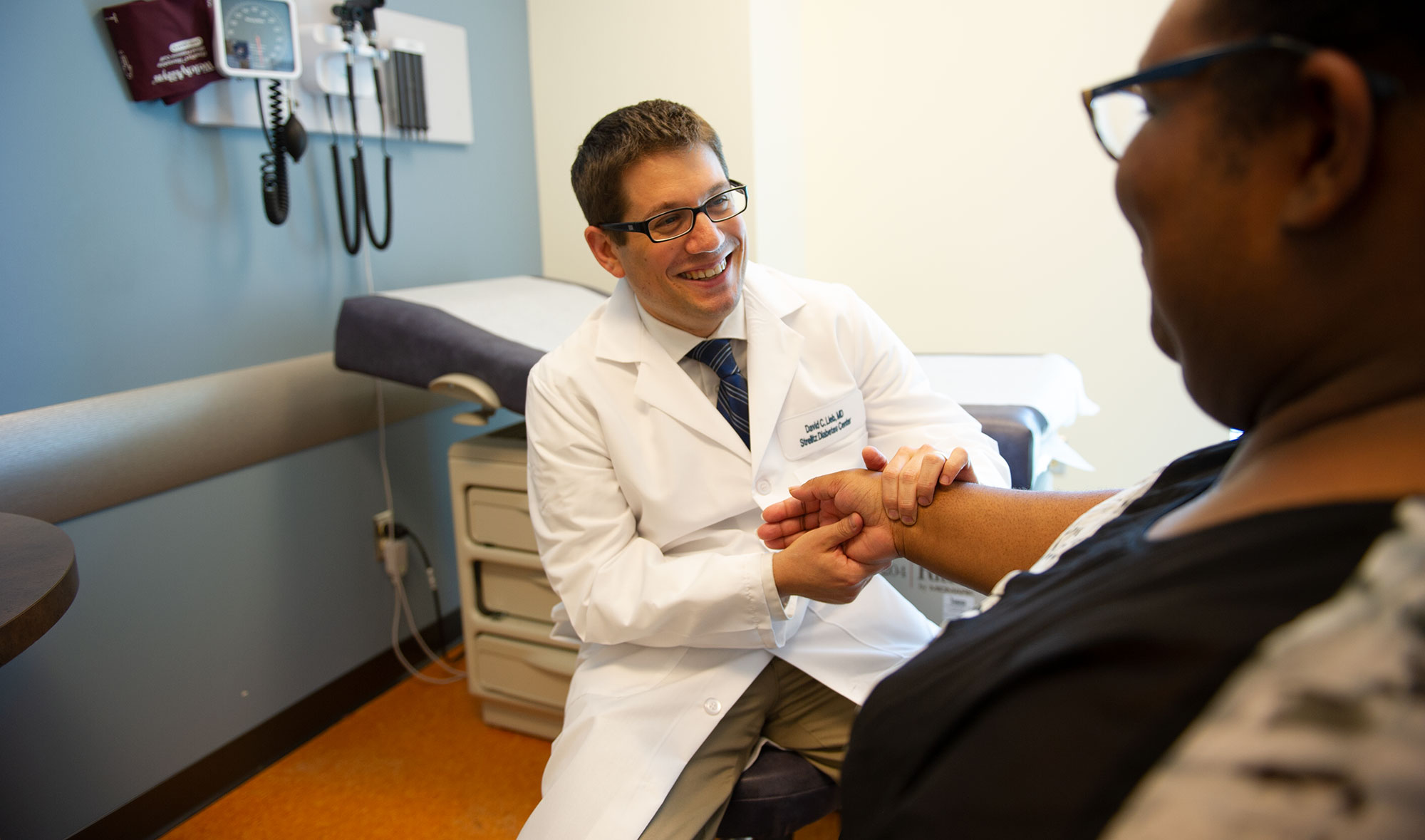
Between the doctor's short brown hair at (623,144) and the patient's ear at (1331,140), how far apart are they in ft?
3.27

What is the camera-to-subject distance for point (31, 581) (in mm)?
953

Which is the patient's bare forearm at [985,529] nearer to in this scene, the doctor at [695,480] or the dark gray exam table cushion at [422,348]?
the doctor at [695,480]

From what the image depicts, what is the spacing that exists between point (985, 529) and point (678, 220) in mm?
631

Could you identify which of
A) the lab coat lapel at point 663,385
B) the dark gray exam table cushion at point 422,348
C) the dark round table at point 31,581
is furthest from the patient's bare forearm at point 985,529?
the dark round table at point 31,581

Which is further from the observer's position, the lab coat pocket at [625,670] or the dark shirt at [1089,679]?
the lab coat pocket at [625,670]

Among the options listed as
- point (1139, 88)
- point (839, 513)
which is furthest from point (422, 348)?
point (1139, 88)

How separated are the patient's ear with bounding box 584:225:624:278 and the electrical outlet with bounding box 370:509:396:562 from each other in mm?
1060

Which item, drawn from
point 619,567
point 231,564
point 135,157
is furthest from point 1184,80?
point 231,564

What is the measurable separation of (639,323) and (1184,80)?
1011mm

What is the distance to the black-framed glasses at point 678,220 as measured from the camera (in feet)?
4.46

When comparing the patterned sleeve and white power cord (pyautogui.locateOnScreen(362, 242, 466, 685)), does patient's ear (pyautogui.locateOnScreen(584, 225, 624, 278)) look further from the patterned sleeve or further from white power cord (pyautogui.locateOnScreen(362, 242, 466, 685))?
the patterned sleeve

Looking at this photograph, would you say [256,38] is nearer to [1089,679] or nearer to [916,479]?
[916,479]

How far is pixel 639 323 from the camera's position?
145cm

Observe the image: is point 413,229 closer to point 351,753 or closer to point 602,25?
point 602,25
